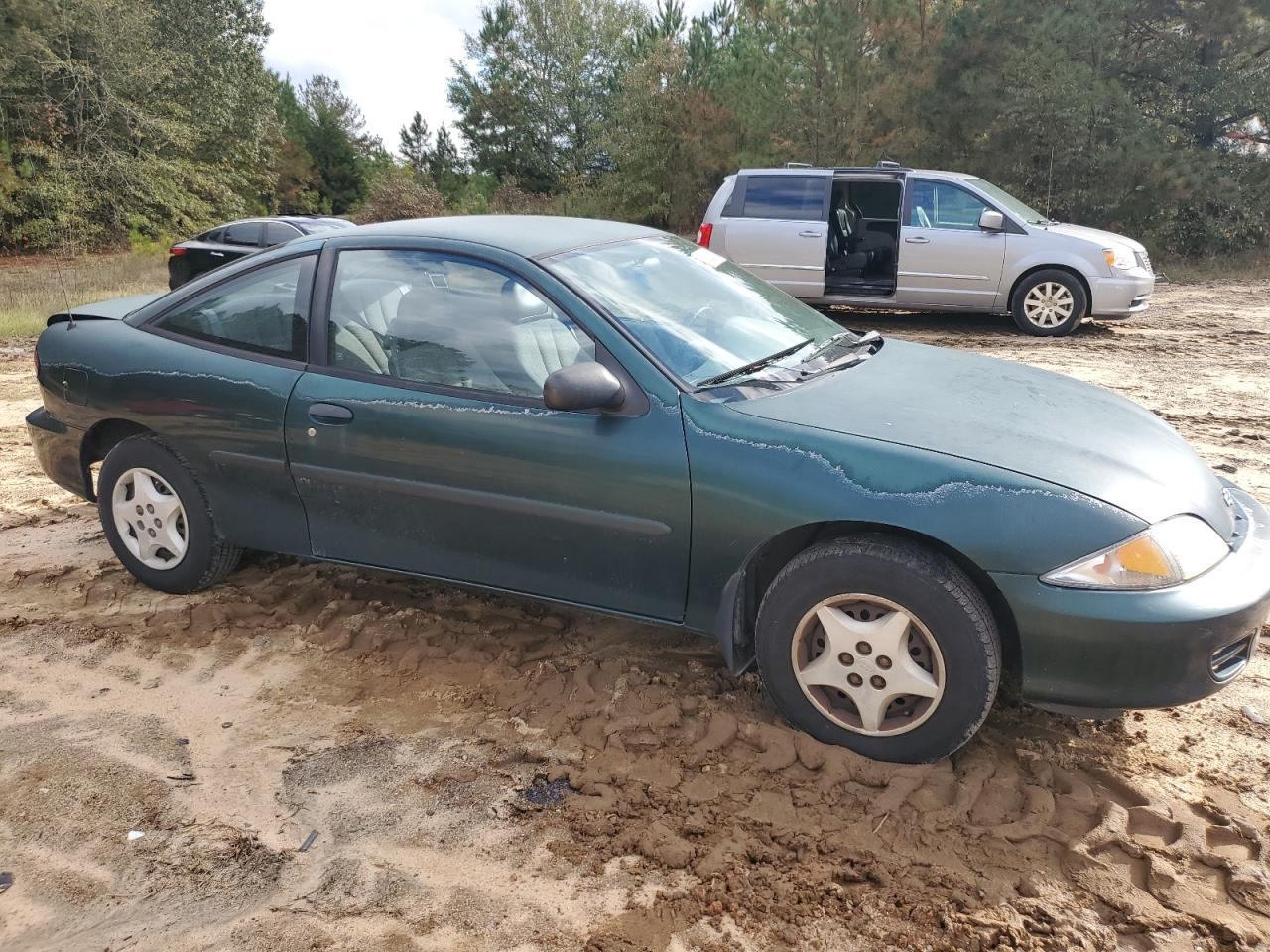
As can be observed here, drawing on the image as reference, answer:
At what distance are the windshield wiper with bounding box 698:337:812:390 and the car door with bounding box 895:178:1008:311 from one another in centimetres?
794

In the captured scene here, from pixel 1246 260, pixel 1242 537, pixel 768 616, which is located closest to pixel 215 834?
pixel 768 616

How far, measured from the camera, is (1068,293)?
1052 centimetres

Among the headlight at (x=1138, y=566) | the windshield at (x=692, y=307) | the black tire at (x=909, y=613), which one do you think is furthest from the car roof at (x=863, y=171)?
the black tire at (x=909, y=613)

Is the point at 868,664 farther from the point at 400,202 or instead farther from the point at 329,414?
the point at 400,202

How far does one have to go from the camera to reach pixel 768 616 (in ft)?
9.77

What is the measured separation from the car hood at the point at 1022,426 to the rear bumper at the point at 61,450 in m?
3.15

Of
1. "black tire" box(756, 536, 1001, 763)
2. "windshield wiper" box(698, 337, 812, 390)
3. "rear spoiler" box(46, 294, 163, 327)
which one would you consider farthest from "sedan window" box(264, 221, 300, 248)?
"black tire" box(756, 536, 1001, 763)

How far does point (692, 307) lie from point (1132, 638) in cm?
182

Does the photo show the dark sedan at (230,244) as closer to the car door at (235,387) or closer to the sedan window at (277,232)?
the sedan window at (277,232)

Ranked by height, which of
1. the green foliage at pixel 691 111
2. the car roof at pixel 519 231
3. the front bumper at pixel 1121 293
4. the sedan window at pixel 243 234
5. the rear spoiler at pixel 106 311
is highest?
the green foliage at pixel 691 111

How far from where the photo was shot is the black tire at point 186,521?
404cm

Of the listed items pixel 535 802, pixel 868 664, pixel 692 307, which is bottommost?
pixel 535 802

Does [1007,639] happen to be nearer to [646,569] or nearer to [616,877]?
[646,569]

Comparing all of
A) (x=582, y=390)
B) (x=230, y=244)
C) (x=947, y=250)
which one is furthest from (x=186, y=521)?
(x=230, y=244)
